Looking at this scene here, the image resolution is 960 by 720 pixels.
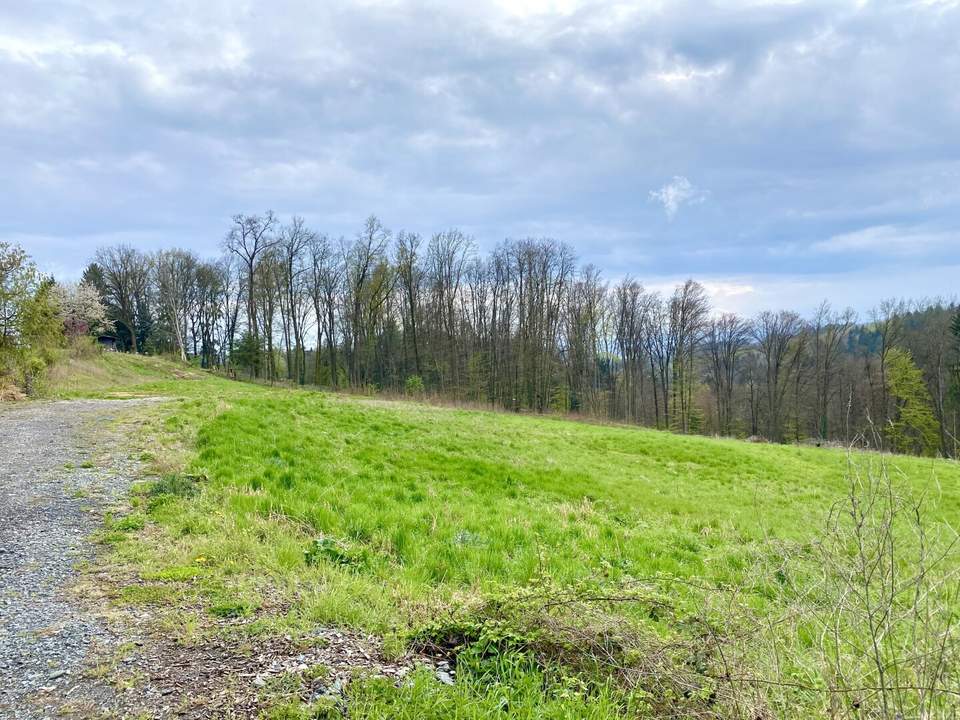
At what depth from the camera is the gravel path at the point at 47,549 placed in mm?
2676

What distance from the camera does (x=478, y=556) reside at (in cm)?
516

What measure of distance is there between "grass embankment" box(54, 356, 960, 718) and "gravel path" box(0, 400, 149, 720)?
17.1 inches

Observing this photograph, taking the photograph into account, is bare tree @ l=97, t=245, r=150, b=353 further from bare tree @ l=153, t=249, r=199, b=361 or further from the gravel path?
the gravel path

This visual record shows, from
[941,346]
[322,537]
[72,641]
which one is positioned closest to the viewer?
[72,641]

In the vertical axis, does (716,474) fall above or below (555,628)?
below

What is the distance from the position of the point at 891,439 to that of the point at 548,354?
1219 inches

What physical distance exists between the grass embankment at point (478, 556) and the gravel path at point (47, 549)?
0.43 meters

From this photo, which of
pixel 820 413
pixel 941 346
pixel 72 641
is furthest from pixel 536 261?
pixel 72 641

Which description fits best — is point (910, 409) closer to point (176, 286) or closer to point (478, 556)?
point (478, 556)

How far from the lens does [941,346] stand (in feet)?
131

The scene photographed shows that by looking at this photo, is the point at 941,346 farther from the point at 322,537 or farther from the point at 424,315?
the point at 322,537

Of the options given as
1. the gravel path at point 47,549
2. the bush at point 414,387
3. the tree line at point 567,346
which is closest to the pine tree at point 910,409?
the tree line at point 567,346

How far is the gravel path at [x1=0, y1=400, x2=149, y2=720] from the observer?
268 centimetres

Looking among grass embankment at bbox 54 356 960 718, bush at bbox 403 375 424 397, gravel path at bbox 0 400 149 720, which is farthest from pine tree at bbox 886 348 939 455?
gravel path at bbox 0 400 149 720
